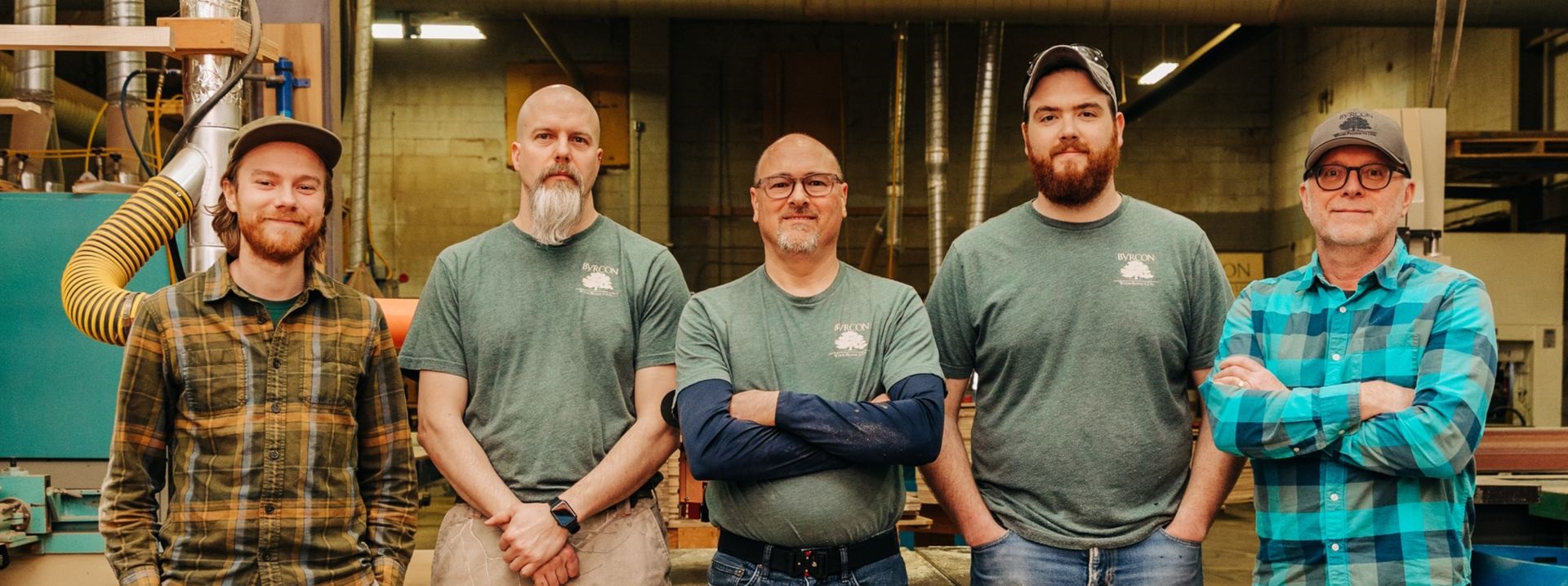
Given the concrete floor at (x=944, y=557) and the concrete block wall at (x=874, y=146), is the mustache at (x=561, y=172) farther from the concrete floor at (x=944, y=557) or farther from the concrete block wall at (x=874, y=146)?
the concrete block wall at (x=874, y=146)

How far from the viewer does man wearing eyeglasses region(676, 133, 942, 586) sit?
2217 millimetres

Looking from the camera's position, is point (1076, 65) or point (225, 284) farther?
point (1076, 65)

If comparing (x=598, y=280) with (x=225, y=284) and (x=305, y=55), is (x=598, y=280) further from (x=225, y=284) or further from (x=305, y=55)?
(x=305, y=55)

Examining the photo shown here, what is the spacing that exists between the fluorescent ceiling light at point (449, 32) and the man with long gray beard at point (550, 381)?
11.3 meters

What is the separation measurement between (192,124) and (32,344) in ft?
3.15

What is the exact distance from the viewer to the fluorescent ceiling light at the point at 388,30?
490 inches

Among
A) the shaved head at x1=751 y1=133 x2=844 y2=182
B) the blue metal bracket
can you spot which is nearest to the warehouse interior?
the blue metal bracket

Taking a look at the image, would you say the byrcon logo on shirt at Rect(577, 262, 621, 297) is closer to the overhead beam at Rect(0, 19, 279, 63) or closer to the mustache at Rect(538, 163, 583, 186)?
the mustache at Rect(538, 163, 583, 186)

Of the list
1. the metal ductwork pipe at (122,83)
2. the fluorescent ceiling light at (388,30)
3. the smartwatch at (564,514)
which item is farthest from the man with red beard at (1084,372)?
the fluorescent ceiling light at (388,30)

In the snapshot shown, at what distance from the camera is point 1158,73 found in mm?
12703

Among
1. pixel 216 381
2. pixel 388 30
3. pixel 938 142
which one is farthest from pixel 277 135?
pixel 388 30

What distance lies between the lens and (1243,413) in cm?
211

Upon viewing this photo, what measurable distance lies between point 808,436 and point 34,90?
5364 millimetres

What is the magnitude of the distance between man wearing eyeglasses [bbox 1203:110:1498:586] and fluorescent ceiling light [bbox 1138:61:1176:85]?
10840mm
